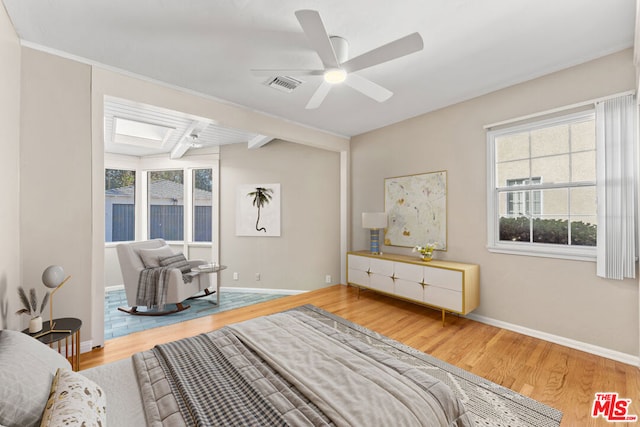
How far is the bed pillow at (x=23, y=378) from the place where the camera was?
89 cm

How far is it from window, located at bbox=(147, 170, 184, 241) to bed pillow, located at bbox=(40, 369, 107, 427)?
501 cm

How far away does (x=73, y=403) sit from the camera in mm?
954

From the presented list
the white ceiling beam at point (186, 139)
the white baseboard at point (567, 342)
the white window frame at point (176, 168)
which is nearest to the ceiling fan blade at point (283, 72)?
the white ceiling beam at point (186, 139)

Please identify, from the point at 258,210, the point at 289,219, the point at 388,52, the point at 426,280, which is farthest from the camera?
the point at 258,210

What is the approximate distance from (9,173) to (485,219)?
14.0ft

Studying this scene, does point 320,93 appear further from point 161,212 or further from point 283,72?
point 161,212

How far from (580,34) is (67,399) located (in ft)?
12.3

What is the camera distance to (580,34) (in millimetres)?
2174

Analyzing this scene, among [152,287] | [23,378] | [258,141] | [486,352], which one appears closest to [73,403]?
[23,378]

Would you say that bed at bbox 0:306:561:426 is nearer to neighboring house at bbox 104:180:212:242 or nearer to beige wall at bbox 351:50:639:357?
beige wall at bbox 351:50:639:357

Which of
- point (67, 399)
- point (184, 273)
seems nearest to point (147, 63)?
point (67, 399)

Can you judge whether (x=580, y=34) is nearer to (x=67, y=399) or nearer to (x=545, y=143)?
(x=545, y=143)

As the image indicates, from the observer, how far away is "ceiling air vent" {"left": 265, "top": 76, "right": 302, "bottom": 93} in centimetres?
266

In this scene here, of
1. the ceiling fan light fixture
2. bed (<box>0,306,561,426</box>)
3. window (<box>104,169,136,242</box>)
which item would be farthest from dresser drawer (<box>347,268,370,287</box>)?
window (<box>104,169,136,242</box>)
